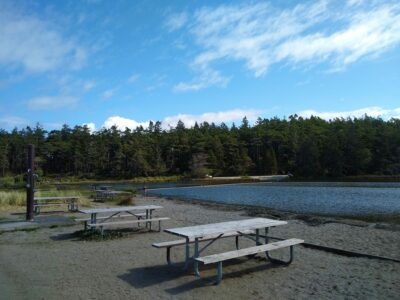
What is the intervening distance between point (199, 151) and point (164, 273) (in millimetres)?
92814

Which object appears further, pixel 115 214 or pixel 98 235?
pixel 115 214

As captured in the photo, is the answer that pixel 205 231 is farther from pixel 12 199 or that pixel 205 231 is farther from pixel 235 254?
pixel 12 199

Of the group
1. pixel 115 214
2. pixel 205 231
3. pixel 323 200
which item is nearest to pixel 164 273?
pixel 205 231

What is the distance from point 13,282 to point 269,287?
389 cm

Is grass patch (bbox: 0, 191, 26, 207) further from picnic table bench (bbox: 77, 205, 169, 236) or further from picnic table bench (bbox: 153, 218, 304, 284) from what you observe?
picnic table bench (bbox: 153, 218, 304, 284)

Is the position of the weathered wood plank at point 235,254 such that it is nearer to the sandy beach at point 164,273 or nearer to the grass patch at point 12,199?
the sandy beach at point 164,273

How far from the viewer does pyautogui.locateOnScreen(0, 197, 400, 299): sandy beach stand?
211 inches

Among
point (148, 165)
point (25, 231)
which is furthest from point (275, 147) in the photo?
point (25, 231)

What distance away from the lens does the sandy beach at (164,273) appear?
536 cm

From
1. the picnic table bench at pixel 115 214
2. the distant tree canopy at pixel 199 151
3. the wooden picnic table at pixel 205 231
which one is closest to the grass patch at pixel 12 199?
the picnic table bench at pixel 115 214

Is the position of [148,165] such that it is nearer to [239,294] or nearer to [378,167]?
[378,167]

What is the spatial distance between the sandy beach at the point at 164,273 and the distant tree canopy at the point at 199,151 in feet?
244

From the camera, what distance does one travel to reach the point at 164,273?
6453 mm

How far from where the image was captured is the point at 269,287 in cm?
566
